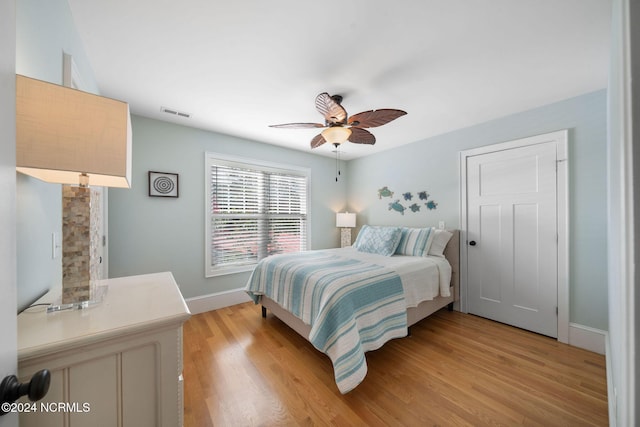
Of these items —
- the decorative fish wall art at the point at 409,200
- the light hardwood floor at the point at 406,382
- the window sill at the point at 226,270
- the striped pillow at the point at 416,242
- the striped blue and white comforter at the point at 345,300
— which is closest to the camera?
the light hardwood floor at the point at 406,382

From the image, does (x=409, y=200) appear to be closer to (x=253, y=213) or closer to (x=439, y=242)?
(x=439, y=242)

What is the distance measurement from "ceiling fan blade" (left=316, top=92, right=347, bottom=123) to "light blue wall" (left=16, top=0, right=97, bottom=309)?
4.82 ft

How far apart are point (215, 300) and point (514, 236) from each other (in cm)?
384

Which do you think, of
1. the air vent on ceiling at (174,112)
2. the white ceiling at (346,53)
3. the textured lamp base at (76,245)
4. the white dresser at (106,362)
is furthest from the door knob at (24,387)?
the air vent on ceiling at (174,112)

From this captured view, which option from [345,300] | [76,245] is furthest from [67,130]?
[345,300]

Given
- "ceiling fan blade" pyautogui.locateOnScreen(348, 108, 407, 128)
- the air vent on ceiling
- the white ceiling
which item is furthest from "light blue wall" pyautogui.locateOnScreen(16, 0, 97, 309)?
"ceiling fan blade" pyautogui.locateOnScreen(348, 108, 407, 128)

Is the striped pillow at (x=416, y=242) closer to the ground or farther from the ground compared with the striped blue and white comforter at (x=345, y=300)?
farther from the ground

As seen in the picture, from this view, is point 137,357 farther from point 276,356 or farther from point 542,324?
point 542,324

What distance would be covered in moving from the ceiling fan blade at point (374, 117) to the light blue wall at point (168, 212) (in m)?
2.02

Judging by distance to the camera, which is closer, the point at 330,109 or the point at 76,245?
the point at 76,245

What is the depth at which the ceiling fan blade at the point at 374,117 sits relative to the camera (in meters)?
1.89

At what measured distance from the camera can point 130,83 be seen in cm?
211

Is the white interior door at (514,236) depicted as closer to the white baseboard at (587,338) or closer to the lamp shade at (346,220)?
the white baseboard at (587,338)

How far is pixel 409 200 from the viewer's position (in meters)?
3.69
